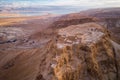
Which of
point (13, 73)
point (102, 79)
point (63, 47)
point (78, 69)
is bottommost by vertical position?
point (13, 73)

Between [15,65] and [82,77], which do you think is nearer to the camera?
[82,77]

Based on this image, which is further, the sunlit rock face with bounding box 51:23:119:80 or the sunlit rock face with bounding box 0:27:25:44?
the sunlit rock face with bounding box 0:27:25:44

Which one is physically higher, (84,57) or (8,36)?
(84,57)

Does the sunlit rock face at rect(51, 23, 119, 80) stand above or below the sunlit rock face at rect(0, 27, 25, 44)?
above

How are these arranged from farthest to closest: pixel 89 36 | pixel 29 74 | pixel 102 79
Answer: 1. pixel 29 74
2. pixel 89 36
3. pixel 102 79

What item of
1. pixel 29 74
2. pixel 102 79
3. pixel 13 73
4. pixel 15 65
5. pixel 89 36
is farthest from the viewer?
pixel 15 65

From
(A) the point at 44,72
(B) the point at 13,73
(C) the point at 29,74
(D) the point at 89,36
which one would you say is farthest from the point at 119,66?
(B) the point at 13,73

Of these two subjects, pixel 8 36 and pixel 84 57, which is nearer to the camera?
pixel 84 57

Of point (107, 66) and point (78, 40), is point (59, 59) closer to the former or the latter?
point (78, 40)

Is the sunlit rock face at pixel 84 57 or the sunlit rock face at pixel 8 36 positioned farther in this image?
the sunlit rock face at pixel 8 36

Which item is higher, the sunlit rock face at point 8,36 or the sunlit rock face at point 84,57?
the sunlit rock face at point 84,57

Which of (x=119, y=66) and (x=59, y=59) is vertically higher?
(x=59, y=59)
